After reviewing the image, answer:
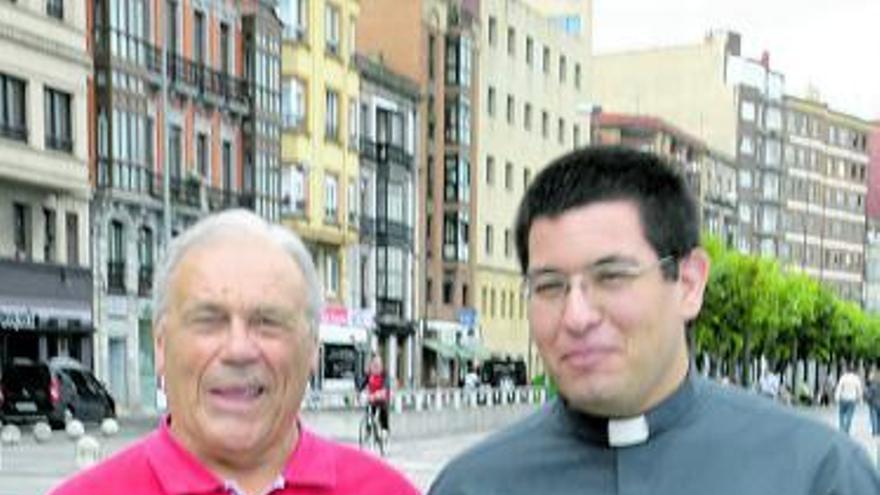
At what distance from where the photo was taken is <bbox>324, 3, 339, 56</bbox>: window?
54438 mm

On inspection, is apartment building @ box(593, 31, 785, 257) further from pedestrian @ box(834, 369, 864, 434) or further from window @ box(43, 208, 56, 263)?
pedestrian @ box(834, 369, 864, 434)

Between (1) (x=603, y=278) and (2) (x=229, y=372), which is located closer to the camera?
(1) (x=603, y=278)

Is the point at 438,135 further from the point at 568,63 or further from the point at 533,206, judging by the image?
the point at 533,206

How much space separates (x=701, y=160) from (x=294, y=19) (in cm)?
5633

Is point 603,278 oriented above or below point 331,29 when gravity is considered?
below

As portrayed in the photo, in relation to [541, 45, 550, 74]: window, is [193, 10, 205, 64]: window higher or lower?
lower

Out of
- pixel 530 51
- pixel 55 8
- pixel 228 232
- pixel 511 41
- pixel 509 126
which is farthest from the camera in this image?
pixel 530 51

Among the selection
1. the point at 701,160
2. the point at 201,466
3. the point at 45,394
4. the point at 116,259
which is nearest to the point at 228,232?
the point at 201,466

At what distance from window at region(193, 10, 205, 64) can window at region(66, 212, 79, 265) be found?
27.4 feet

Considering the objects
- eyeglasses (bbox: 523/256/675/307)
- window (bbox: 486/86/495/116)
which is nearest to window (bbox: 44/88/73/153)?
window (bbox: 486/86/495/116)

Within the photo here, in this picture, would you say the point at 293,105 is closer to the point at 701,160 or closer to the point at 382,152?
the point at 382,152

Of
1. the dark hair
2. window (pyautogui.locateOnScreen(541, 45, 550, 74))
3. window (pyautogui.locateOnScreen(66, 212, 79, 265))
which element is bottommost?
window (pyautogui.locateOnScreen(66, 212, 79, 265))

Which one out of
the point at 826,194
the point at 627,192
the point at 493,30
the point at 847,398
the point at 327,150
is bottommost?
the point at 847,398

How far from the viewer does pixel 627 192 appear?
3.47 meters
